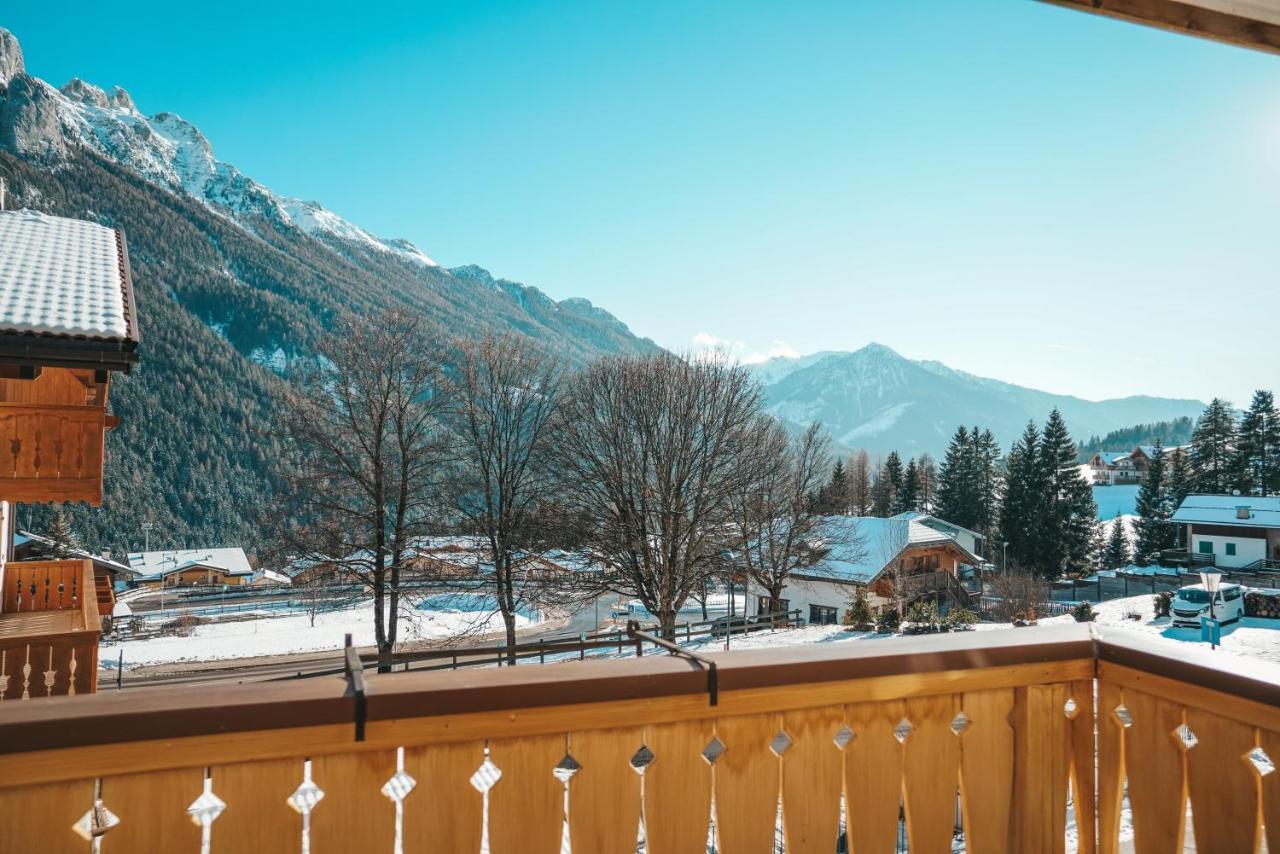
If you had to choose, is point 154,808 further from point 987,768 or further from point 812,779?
point 987,768

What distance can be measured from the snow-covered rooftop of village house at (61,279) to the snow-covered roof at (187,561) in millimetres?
55466

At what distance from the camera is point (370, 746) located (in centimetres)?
142

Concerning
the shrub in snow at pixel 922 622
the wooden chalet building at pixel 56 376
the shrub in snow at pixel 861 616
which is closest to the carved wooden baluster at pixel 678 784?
the wooden chalet building at pixel 56 376

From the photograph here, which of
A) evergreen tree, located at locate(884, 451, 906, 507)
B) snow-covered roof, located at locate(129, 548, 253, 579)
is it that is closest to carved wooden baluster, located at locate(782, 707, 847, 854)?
evergreen tree, located at locate(884, 451, 906, 507)

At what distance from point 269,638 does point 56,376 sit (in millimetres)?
26824

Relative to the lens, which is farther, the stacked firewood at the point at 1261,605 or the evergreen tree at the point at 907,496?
the evergreen tree at the point at 907,496

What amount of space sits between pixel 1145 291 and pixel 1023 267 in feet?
7.47

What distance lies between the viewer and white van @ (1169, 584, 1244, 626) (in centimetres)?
1966

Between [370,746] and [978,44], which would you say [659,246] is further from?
[370,746]

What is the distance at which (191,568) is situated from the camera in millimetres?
56031

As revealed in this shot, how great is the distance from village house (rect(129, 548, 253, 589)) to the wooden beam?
206 feet

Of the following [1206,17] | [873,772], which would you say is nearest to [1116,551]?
[1206,17]

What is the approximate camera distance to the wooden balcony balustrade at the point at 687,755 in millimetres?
1296

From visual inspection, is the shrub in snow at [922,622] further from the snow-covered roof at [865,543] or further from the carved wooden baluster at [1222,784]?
the carved wooden baluster at [1222,784]
